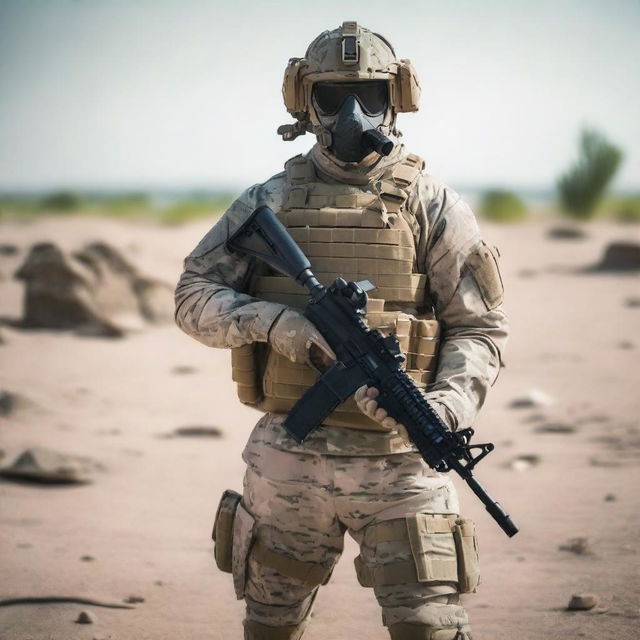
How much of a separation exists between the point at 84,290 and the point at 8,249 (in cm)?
693

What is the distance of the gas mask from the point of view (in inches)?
154

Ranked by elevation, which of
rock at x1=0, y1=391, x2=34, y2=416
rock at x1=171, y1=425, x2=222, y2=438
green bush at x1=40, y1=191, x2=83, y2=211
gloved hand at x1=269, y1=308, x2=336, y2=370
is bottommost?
gloved hand at x1=269, y1=308, x2=336, y2=370

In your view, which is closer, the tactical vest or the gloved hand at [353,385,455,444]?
the gloved hand at [353,385,455,444]

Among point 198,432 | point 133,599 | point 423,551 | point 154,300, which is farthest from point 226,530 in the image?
point 154,300

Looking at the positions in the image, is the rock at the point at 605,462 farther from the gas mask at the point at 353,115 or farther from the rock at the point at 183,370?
the rock at the point at 183,370

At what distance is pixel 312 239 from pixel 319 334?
0.36 m

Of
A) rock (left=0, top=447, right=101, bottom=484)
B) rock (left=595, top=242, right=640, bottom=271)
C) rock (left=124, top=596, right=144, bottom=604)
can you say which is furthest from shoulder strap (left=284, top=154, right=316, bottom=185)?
rock (left=595, top=242, right=640, bottom=271)

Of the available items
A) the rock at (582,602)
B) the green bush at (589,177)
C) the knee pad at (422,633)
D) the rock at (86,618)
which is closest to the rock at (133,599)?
the rock at (86,618)

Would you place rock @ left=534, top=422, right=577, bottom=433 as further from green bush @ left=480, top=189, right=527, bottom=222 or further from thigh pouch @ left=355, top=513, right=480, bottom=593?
green bush @ left=480, top=189, right=527, bottom=222

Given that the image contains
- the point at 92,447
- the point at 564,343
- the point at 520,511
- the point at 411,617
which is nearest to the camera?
the point at 411,617

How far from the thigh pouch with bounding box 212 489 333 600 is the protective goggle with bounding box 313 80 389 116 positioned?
1.39 metres

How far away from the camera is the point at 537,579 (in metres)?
6.21

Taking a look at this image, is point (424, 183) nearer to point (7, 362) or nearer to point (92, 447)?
point (92, 447)

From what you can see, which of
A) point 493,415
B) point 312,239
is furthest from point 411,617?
point 493,415
